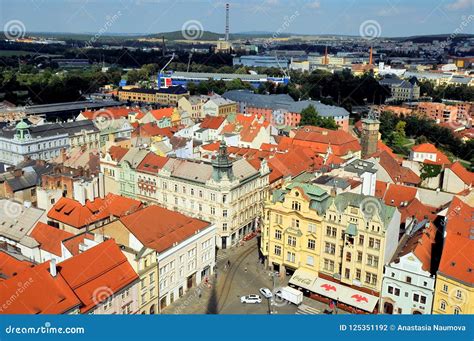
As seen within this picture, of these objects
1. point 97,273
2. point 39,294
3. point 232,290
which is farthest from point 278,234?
point 39,294

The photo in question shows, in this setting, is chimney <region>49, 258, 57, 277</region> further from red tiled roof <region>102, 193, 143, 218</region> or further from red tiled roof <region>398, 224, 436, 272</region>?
red tiled roof <region>398, 224, 436, 272</region>

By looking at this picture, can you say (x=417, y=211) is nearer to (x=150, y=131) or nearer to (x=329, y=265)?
(x=329, y=265)

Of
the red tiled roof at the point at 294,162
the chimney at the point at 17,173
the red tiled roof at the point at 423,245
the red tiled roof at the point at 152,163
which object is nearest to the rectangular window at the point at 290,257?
the red tiled roof at the point at 423,245

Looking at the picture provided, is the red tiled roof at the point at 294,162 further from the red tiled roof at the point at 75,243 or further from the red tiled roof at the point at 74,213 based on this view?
the red tiled roof at the point at 75,243

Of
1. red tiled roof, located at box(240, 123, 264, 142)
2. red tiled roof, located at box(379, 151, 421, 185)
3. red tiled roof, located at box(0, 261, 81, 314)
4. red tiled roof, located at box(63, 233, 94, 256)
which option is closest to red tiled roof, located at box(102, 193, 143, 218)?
red tiled roof, located at box(63, 233, 94, 256)

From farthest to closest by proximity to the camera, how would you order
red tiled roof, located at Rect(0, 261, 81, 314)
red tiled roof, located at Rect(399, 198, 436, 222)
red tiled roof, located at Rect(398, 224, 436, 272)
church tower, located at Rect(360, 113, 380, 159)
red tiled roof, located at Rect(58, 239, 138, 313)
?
1. church tower, located at Rect(360, 113, 380, 159)
2. red tiled roof, located at Rect(399, 198, 436, 222)
3. red tiled roof, located at Rect(398, 224, 436, 272)
4. red tiled roof, located at Rect(58, 239, 138, 313)
5. red tiled roof, located at Rect(0, 261, 81, 314)

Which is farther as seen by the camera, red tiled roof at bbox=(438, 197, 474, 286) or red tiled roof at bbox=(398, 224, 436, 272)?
red tiled roof at bbox=(398, 224, 436, 272)

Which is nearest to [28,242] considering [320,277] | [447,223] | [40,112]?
[320,277]
